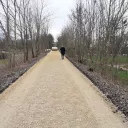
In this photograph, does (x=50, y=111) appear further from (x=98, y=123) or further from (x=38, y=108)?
(x=98, y=123)

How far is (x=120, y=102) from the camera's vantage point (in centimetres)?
645

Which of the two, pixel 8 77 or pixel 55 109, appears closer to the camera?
pixel 55 109

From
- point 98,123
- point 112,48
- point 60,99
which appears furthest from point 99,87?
point 112,48

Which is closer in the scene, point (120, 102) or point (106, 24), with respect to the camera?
point (120, 102)

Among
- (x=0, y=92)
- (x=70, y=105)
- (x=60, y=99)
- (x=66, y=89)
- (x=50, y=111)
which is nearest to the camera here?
(x=50, y=111)

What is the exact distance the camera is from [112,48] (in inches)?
525

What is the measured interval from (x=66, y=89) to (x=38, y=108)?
2736 millimetres

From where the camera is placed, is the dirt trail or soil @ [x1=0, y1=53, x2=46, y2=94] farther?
soil @ [x1=0, y1=53, x2=46, y2=94]

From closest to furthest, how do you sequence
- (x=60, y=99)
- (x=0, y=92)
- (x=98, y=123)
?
(x=98, y=123), (x=60, y=99), (x=0, y=92)

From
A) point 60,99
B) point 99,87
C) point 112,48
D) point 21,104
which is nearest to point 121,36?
point 112,48

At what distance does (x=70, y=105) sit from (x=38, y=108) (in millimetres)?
901

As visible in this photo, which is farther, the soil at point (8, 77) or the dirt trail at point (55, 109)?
the soil at point (8, 77)

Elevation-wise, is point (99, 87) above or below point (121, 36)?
below

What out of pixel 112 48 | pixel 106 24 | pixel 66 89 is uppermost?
pixel 106 24
